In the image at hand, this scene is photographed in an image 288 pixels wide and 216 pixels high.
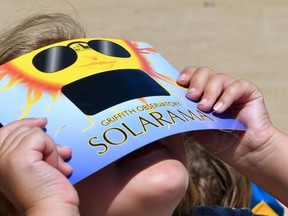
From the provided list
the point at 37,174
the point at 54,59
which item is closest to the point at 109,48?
the point at 54,59

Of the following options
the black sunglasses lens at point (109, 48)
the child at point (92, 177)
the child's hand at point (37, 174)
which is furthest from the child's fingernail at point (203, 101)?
the child's hand at point (37, 174)

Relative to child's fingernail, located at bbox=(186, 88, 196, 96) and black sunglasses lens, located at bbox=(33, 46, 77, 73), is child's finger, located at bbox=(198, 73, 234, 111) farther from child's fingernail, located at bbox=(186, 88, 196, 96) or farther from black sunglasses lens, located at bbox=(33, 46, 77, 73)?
black sunglasses lens, located at bbox=(33, 46, 77, 73)

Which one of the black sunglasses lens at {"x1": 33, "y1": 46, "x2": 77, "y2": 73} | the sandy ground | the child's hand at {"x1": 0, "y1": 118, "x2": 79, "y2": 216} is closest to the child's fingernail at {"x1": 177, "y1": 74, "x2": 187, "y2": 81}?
the black sunglasses lens at {"x1": 33, "y1": 46, "x2": 77, "y2": 73}

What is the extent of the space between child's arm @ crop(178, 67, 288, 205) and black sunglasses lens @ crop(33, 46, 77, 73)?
0.84 ft

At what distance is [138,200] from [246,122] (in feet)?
1.26

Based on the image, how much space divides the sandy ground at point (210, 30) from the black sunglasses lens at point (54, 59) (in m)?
1.53

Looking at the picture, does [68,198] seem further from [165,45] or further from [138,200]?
[165,45]

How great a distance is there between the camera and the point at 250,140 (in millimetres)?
1583

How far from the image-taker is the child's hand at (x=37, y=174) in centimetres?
122

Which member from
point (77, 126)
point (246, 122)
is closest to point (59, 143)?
point (77, 126)

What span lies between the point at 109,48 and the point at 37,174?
0.36 meters

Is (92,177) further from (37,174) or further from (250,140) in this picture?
(250,140)

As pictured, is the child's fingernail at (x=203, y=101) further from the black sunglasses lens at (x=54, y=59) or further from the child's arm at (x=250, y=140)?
the black sunglasses lens at (x=54, y=59)

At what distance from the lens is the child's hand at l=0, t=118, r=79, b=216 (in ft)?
4.01
